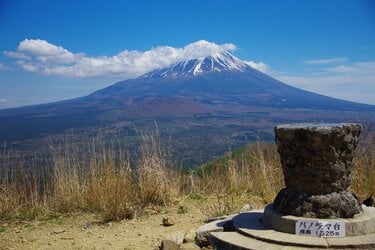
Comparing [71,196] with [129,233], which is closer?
[129,233]

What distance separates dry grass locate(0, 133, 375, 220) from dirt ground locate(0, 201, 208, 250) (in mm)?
313

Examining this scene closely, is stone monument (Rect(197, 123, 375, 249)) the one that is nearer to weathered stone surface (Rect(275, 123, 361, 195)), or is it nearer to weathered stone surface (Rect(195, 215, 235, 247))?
weathered stone surface (Rect(275, 123, 361, 195))

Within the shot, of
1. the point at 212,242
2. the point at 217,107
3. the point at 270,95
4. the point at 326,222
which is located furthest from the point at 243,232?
the point at 270,95

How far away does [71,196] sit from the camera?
6902 millimetres

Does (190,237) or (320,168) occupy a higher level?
(320,168)

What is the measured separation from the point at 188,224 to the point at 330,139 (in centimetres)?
245

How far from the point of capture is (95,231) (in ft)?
18.5

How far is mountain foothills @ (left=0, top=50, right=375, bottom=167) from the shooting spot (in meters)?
78.9

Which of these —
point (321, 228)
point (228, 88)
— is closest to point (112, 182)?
point (321, 228)

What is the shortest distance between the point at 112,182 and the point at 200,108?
11485cm

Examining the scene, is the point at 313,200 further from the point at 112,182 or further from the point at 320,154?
the point at 112,182

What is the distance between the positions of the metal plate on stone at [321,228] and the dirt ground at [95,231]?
1.75 meters

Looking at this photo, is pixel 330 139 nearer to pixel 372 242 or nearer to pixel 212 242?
pixel 372 242

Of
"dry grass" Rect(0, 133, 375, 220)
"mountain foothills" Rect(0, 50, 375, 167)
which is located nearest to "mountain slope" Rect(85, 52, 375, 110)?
"mountain foothills" Rect(0, 50, 375, 167)
